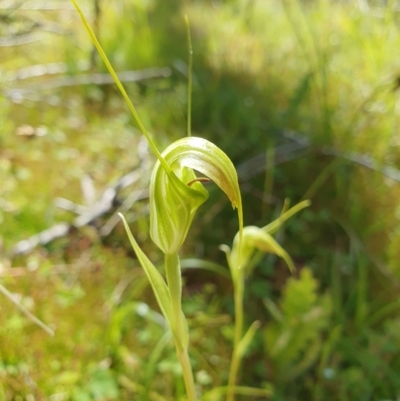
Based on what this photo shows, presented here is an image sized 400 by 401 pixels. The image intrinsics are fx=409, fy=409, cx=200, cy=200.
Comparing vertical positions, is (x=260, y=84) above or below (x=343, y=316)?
above

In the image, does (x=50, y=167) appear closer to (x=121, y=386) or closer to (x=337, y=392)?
(x=121, y=386)

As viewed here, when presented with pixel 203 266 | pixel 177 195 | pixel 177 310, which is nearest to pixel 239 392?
pixel 203 266

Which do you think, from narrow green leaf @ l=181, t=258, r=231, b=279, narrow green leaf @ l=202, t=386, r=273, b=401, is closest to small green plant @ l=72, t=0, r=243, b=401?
narrow green leaf @ l=202, t=386, r=273, b=401

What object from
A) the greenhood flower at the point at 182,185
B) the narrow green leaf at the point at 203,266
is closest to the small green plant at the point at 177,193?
the greenhood flower at the point at 182,185

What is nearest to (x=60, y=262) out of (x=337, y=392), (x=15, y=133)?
(x=15, y=133)

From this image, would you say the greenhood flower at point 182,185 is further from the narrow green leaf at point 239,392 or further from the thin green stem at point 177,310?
the narrow green leaf at point 239,392

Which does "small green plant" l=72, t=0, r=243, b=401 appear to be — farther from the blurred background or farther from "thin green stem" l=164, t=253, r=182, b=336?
the blurred background
